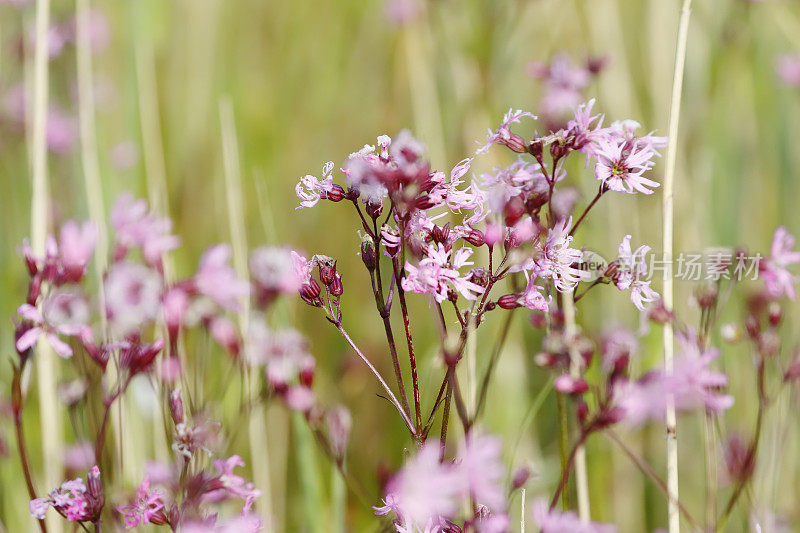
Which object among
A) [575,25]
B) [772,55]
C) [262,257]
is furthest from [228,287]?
[772,55]

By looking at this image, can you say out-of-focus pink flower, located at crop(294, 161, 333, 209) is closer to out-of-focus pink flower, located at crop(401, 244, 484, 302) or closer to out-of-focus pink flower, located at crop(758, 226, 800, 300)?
out-of-focus pink flower, located at crop(401, 244, 484, 302)

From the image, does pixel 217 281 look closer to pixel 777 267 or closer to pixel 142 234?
pixel 142 234

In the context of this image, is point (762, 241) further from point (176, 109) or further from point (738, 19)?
point (176, 109)

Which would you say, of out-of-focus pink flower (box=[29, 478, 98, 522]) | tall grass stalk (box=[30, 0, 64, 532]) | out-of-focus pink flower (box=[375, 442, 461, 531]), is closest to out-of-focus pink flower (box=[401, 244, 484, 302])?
out-of-focus pink flower (box=[375, 442, 461, 531])

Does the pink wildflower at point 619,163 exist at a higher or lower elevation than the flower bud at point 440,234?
higher

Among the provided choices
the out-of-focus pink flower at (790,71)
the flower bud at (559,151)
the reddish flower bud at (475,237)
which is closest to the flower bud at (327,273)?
the reddish flower bud at (475,237)

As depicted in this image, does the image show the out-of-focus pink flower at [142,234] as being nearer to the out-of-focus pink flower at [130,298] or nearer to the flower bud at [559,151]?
the out-of-focus pink flower at [130,298]

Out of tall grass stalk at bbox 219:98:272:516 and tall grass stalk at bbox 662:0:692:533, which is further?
tall grass stalk at bbox 219:98:272:516

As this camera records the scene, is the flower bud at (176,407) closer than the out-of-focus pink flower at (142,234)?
Yes
